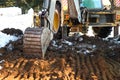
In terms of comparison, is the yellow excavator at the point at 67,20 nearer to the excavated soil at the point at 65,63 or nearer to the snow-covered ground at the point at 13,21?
the excavated soil at the point at 65,63

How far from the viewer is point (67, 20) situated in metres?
14.3

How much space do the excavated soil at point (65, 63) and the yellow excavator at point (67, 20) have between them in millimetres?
370

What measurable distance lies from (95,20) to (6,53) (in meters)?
5.20

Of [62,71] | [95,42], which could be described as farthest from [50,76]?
[95,42]

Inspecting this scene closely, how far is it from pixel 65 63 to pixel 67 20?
498cm

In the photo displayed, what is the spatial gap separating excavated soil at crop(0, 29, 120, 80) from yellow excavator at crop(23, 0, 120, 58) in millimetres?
370

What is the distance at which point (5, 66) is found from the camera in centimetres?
905

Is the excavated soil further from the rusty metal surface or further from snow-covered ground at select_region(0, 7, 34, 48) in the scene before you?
snow-covered ground at select_region(0, 7, 34, 48)

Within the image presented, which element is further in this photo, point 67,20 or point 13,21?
point 13,21

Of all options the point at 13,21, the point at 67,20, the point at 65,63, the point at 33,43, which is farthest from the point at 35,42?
the point at 13,21

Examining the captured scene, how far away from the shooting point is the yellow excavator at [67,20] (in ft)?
33.4

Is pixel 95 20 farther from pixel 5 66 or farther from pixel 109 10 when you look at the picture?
pixel 5 66

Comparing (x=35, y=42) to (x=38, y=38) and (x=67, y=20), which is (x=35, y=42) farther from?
(x=67, y=20)

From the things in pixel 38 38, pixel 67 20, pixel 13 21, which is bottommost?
pixel 13 21
